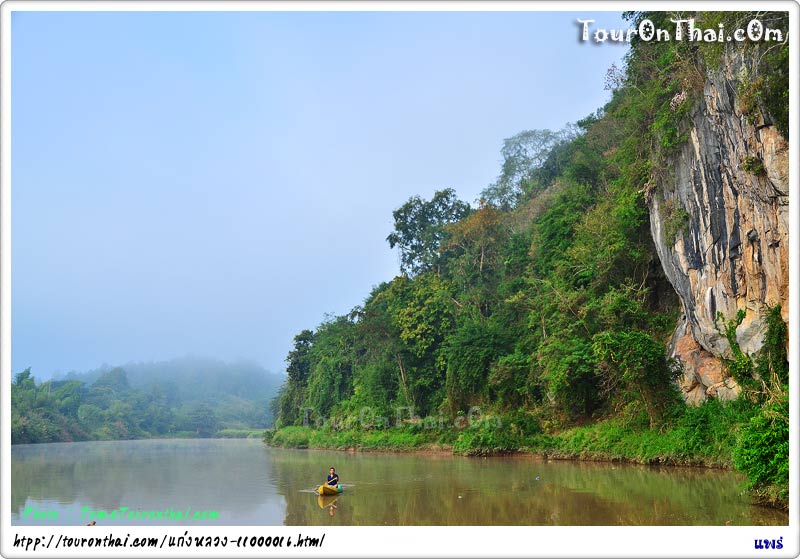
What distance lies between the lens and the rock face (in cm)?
1041

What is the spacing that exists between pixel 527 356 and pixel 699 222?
773 centimetres

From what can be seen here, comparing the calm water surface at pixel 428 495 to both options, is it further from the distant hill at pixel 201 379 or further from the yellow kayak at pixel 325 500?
the distant hill at pixel 201 379

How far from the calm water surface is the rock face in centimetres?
270

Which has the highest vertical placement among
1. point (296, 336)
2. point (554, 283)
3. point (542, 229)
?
point (542, 229)

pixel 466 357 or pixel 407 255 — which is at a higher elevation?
pixel 407 255

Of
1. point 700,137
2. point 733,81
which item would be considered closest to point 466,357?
point 700,137

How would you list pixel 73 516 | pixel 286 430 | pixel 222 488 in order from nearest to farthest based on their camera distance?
pixel 73 516
pixel 222 488
pixel 286 430

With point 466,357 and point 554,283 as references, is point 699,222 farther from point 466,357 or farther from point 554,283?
point 466,357

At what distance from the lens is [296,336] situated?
38281 millimetres

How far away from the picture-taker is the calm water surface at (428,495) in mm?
8977

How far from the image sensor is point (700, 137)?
12.8 m

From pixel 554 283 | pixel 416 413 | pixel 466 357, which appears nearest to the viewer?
pixel 554 283

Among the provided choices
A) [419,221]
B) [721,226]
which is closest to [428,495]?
[721,226]

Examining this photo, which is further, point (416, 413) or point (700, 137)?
point (416, 413)
